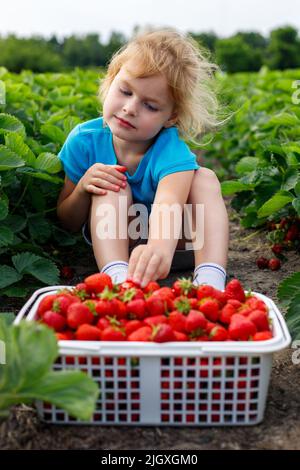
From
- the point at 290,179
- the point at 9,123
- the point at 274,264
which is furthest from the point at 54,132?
the point at 274,264

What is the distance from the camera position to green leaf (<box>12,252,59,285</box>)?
9.49ft

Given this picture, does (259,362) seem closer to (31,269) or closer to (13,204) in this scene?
(31,269)

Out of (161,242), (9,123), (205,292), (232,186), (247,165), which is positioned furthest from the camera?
(247,165)

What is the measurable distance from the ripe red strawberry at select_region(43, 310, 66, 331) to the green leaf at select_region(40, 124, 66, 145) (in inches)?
66.6

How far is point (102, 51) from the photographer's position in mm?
51750

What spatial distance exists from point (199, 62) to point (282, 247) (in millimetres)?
1384

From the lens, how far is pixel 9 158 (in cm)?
280

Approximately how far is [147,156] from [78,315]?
3.91ft

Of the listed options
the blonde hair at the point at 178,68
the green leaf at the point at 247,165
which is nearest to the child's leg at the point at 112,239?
the blonde hair at the point at 178,68

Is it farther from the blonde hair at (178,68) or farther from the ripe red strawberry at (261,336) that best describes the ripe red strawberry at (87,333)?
the blonde hair at (178,68)

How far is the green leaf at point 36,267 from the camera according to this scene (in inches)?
114

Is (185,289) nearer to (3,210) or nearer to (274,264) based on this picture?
(3,210)

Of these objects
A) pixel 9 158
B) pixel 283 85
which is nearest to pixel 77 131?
pixel 9 158

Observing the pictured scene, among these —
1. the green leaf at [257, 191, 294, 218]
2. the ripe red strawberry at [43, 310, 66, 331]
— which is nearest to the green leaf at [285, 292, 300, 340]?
the green leaf at [257, 191, 294, 218]
